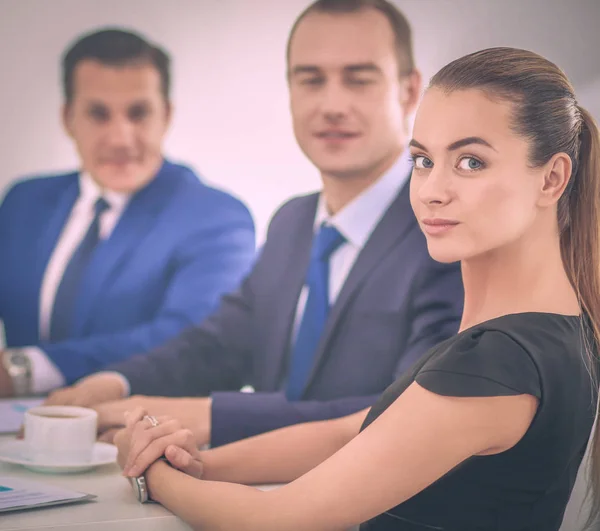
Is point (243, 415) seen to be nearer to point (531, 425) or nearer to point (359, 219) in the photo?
point (359, 219)

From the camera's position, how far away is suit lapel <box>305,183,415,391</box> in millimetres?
2053

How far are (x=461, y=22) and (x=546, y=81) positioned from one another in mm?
1023

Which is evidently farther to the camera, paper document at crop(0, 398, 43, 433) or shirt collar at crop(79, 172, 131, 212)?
shirt collar at crop(79, 172, 131, 212)

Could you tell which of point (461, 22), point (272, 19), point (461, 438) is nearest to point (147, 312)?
point (272, 19)

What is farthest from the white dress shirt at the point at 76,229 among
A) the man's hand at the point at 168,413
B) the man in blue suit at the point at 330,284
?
the man's hand at the point at 168,413

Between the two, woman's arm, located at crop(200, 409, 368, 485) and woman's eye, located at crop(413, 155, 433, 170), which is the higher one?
woman's eye, located at crop(413, 155, 433, 170)

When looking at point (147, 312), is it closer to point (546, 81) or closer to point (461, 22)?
point (461, 22)

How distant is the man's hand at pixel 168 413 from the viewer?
1.87 m

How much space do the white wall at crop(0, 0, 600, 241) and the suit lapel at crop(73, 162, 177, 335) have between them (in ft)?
0.33

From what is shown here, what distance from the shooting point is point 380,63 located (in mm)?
2148

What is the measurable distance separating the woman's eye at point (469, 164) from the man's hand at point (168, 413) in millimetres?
864

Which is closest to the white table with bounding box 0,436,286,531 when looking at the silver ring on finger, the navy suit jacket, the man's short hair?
the silver ring on finger

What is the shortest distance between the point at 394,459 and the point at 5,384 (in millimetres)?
1348

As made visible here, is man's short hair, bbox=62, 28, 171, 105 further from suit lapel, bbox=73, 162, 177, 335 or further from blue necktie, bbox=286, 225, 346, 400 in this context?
blue necktie, bbox=286, 225, 346, 400
